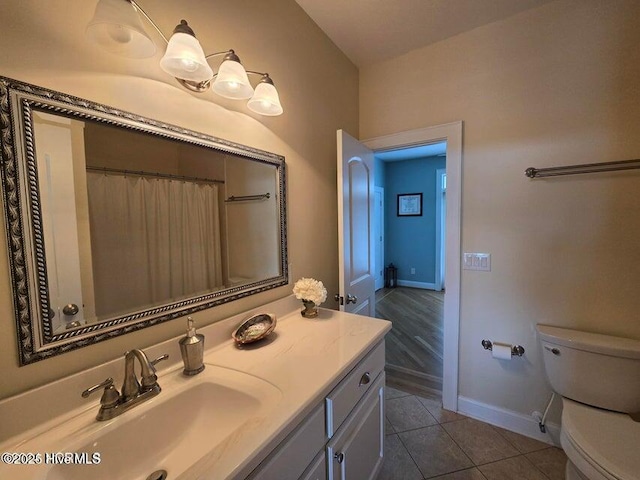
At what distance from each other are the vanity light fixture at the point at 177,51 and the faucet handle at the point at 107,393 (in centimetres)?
95

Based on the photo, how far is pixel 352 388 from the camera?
101 centimetres

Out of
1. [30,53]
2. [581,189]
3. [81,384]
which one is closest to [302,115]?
[30,53]

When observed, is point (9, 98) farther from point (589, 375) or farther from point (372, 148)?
point (589, 375)

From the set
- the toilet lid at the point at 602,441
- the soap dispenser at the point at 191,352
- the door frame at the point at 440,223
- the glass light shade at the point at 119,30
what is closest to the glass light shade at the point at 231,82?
the glass light shade at the point at 119,30

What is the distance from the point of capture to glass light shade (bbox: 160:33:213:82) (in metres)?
0.83

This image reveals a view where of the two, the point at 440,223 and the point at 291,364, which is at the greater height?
the point at 440,223

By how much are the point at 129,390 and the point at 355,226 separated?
4.66ft

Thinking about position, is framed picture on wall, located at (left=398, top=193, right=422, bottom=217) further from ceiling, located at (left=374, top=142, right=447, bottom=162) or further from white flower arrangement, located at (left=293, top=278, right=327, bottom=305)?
white flower arrangement, located at (left=293, top=278, right=327, bottom=305)

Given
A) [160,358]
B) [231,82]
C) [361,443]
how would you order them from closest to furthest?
[160,358] < [231,82] < [361,443]

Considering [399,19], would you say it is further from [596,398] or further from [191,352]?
[596,398]

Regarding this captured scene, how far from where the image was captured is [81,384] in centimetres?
72

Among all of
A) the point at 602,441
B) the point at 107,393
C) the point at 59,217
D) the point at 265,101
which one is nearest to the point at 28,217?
the point at 59,217

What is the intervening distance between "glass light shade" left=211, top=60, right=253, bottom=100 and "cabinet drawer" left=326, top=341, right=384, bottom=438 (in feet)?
3.81

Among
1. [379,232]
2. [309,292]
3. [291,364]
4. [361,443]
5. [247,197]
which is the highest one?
[247,197]
